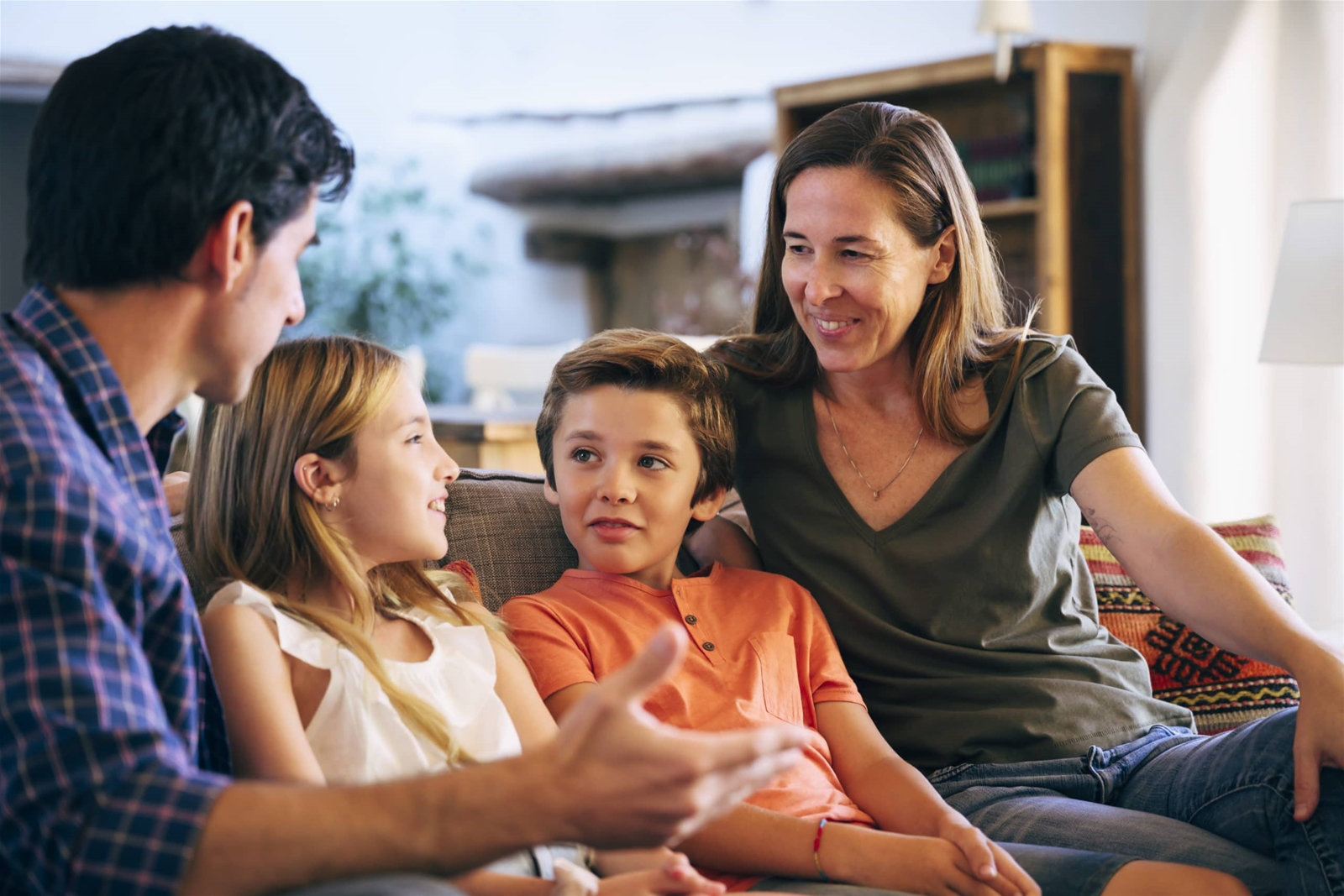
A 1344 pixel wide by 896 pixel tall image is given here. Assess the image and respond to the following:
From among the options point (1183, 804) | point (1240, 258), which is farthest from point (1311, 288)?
point (1183, 804)

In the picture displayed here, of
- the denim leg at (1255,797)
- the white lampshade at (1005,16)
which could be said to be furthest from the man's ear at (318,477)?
the white lampshade at (1005,16)

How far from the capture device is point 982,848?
1.25m

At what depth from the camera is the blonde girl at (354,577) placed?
1.20 meters

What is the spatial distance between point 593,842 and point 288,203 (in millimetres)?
564

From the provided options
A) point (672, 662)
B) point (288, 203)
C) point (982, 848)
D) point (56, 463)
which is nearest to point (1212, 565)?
point (982, 848)

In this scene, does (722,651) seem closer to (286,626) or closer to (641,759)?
(286,626)

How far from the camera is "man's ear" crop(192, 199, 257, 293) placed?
0.96 m

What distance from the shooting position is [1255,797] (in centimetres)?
134

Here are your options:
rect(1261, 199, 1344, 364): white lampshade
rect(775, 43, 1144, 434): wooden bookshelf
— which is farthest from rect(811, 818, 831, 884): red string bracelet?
rect(775, 43, 1144, 434): wooden bookshelf

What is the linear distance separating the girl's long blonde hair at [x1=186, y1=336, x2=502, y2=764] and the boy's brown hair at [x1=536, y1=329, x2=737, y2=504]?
0.89 feet

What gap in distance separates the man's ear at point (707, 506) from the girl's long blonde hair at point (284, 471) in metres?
0.42

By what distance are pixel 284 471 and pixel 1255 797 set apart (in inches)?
43.1

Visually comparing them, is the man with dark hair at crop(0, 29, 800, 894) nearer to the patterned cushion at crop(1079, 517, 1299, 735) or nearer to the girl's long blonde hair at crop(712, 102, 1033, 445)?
the girl's long blonde hair at crop(712, 102, 1033, 445)

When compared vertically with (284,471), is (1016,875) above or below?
below
